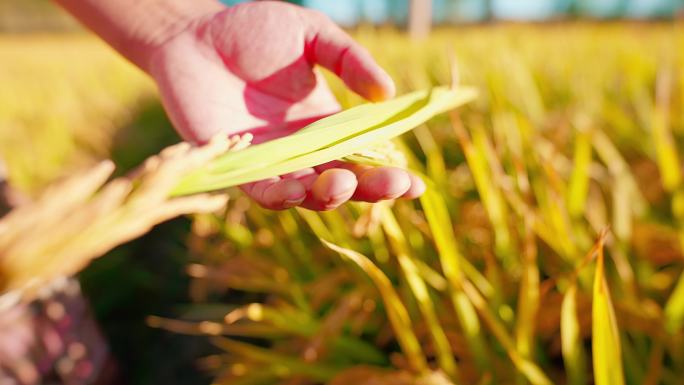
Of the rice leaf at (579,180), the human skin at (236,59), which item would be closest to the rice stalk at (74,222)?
the human skin at (236,59)

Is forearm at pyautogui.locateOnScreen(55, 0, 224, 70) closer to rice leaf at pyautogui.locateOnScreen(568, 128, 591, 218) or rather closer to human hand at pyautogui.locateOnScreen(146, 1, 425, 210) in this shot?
human hand at pyautogui.locateOnScreen(146, 1, 425, 210)

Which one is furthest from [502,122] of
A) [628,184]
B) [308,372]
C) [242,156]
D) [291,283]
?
[242,156]

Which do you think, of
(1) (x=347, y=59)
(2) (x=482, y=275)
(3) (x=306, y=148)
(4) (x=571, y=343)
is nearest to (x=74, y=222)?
(3) (x=306, y=148)

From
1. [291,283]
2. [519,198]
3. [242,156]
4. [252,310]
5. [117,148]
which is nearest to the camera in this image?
[242,156]

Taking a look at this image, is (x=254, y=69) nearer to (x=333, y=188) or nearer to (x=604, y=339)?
(x=333, y=188)

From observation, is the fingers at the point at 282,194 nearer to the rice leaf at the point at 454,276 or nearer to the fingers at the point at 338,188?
the fingers at the point at 338,188

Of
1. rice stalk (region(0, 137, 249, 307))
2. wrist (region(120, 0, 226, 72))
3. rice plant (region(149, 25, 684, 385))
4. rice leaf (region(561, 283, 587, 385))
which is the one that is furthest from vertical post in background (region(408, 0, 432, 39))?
rice stalk (region(0, 137, 249, 307))

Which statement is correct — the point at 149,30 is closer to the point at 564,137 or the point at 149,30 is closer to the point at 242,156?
the point at 242,156
